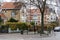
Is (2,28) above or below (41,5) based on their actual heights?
below

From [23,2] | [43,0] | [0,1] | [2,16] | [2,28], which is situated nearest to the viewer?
[43,0]

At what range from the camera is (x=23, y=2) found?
138 feet

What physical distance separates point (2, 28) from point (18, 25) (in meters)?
3.21

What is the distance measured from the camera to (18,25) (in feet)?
151

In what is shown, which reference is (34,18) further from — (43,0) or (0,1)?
(43,0)

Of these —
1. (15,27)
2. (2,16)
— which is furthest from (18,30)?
(2,16)

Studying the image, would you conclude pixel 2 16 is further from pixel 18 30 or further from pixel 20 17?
pixel 18 30

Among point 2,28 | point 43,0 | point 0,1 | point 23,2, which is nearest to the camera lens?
point 43,0

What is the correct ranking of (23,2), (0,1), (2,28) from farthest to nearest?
(0,1)
(2,28)
(23,2)

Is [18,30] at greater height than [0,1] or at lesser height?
lesser

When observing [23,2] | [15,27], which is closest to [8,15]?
[15,27]

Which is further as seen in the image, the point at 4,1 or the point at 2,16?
the point at 4,1

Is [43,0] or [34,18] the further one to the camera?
[34,18]

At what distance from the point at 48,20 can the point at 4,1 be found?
51.5ft
